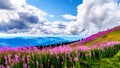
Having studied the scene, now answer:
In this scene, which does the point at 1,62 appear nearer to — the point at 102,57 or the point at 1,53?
the point at 1,53

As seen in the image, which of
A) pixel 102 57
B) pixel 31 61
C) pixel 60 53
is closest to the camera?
pixel 31 61

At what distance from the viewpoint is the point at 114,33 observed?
5434 centimetres

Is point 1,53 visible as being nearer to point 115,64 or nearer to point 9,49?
point 9,49

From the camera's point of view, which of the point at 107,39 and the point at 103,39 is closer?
the point at 107,39

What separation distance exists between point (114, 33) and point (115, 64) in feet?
113

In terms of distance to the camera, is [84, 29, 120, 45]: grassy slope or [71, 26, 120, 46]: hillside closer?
[84, 29, 120, 45]: grassy slope

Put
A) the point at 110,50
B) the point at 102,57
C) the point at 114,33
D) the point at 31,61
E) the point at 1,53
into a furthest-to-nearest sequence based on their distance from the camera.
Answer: the point at 114,33, the point at 110,50, the point at 102,57, the point at 1,53, the point at 31,61

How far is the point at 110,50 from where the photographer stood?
2719cm

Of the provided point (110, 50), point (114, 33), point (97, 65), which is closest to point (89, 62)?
point (97, 65)

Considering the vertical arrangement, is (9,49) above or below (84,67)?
above

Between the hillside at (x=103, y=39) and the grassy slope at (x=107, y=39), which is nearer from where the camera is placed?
the grassy slope at (x=107, y=39)

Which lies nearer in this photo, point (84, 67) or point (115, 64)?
point (84, 67)

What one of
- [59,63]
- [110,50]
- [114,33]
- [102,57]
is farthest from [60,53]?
[114,33]

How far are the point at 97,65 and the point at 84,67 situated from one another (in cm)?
180
